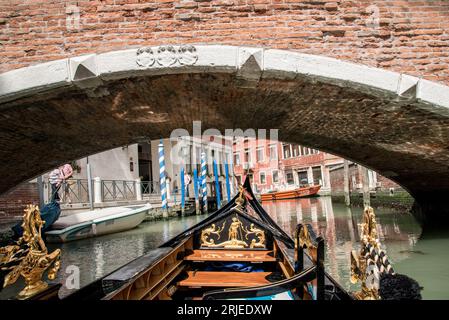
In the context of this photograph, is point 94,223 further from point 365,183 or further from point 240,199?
point 365,183

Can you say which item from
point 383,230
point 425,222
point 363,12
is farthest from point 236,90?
point 425,222

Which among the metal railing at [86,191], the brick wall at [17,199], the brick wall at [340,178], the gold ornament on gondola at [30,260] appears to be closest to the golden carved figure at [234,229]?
the gold ornament on gondola at [30,260]

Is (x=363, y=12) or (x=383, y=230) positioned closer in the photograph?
(x=363, y=12)

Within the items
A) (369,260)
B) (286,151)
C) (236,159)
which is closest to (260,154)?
(286,151)

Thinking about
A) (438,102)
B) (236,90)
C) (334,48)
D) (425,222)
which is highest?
(334,48)

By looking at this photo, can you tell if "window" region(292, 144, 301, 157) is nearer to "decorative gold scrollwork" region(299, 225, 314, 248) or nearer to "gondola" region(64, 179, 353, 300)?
"gondola" region(64, 179, 353, 300)

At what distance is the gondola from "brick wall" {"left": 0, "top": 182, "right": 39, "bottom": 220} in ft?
13.7

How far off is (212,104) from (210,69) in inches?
36.2
